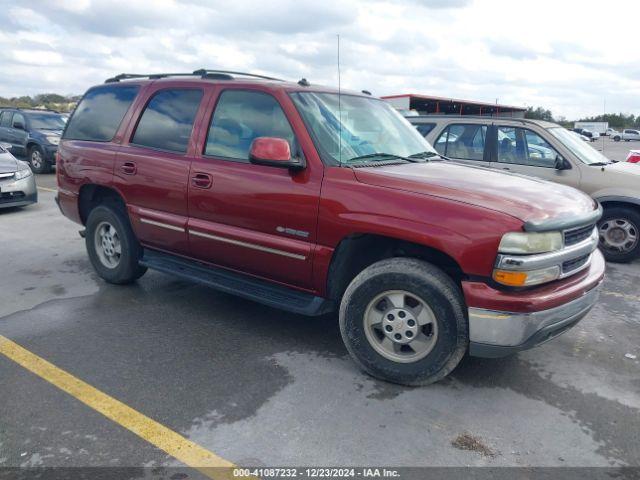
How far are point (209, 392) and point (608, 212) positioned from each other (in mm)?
5511

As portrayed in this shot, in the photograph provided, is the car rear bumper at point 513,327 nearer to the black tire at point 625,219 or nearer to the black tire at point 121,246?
the black tire at point 121,246

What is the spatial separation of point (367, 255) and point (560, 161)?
413cm

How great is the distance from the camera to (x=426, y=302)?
314 centimetres

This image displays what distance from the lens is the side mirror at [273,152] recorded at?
11.2 feet

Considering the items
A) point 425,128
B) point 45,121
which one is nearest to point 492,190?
point 425,128

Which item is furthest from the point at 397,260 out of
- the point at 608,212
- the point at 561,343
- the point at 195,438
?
the point at 608,212

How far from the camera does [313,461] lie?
2582mm

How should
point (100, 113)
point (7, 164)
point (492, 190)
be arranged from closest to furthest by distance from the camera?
point (492, 190) < point (100, 113) < point (7, 164)

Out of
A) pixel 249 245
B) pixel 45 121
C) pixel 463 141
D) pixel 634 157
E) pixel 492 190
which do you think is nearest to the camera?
pixel 492 190

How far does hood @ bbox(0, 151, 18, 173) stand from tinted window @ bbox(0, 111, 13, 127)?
6.75 metres

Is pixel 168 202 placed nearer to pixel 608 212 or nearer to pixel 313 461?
pixel 313 461

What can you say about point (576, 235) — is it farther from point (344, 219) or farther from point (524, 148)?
point (524, 148)

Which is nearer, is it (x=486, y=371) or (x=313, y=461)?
(x=313, y=461)

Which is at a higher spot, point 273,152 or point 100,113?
point 100,113
